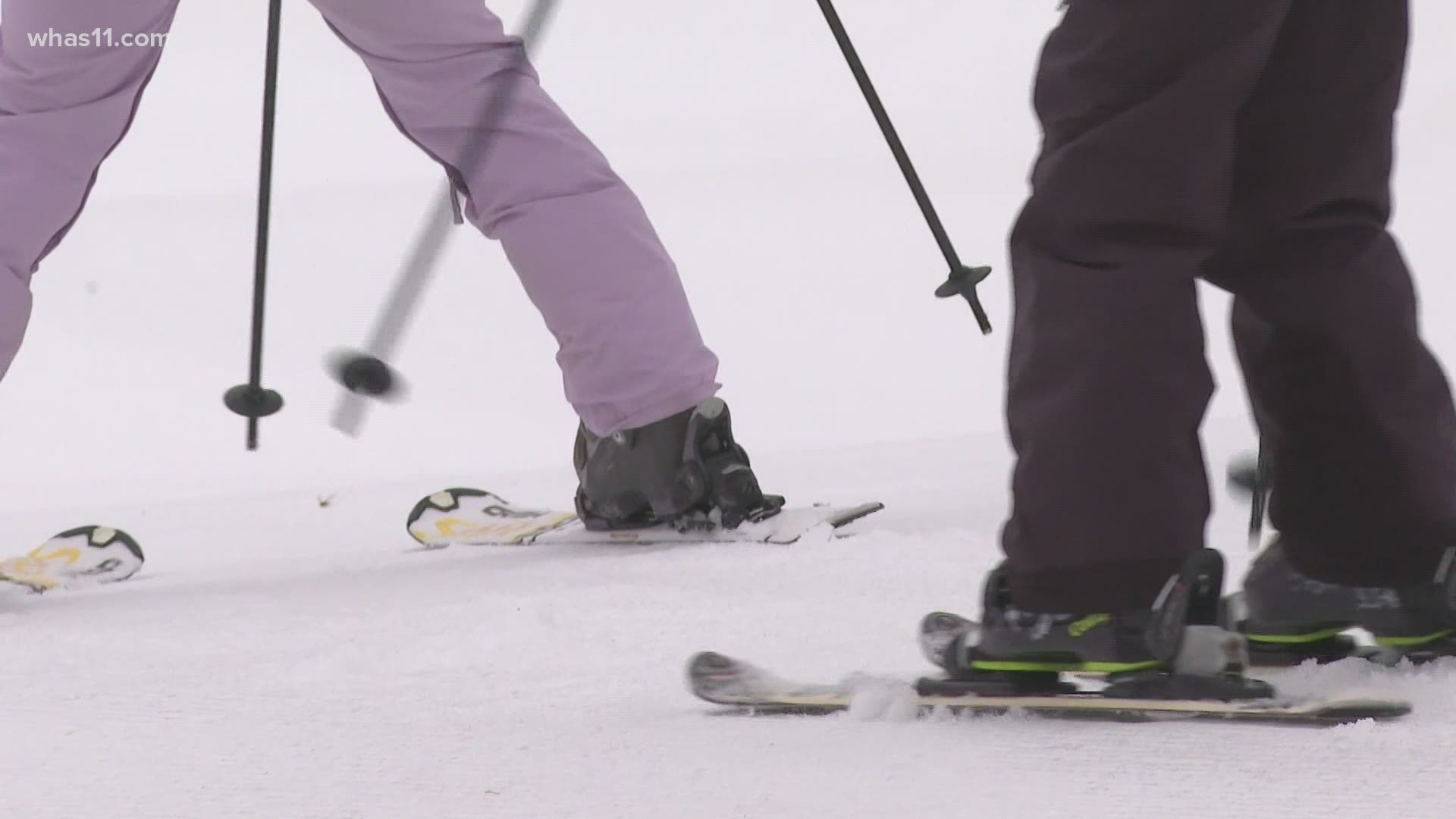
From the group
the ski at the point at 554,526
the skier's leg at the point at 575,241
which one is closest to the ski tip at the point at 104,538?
the ski at the point at 554,526

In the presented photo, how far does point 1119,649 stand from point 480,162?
97 cm

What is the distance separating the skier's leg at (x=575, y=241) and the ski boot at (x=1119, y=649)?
2.61ft

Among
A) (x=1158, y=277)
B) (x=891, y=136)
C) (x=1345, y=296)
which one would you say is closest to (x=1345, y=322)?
(x=1345, y=296)

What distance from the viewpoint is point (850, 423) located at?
2684 millimetres

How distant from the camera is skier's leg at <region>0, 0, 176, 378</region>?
1531 millimetres

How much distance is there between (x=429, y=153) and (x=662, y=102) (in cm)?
306

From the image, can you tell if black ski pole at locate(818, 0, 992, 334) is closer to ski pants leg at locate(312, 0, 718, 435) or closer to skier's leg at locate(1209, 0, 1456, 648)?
ski pants leg at locate(312, 0, 718, 435)

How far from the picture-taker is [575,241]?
165 centimetres

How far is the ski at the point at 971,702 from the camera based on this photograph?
0.82 metres

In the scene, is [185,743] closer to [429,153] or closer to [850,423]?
[429,153]

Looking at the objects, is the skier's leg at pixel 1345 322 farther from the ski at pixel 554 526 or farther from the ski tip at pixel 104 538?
the ski tip at pixel 104 538

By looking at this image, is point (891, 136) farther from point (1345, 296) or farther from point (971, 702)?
point (971, 702)

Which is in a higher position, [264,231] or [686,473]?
[264,231]

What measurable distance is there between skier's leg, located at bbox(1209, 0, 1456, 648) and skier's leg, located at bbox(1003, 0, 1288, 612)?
78 mm
